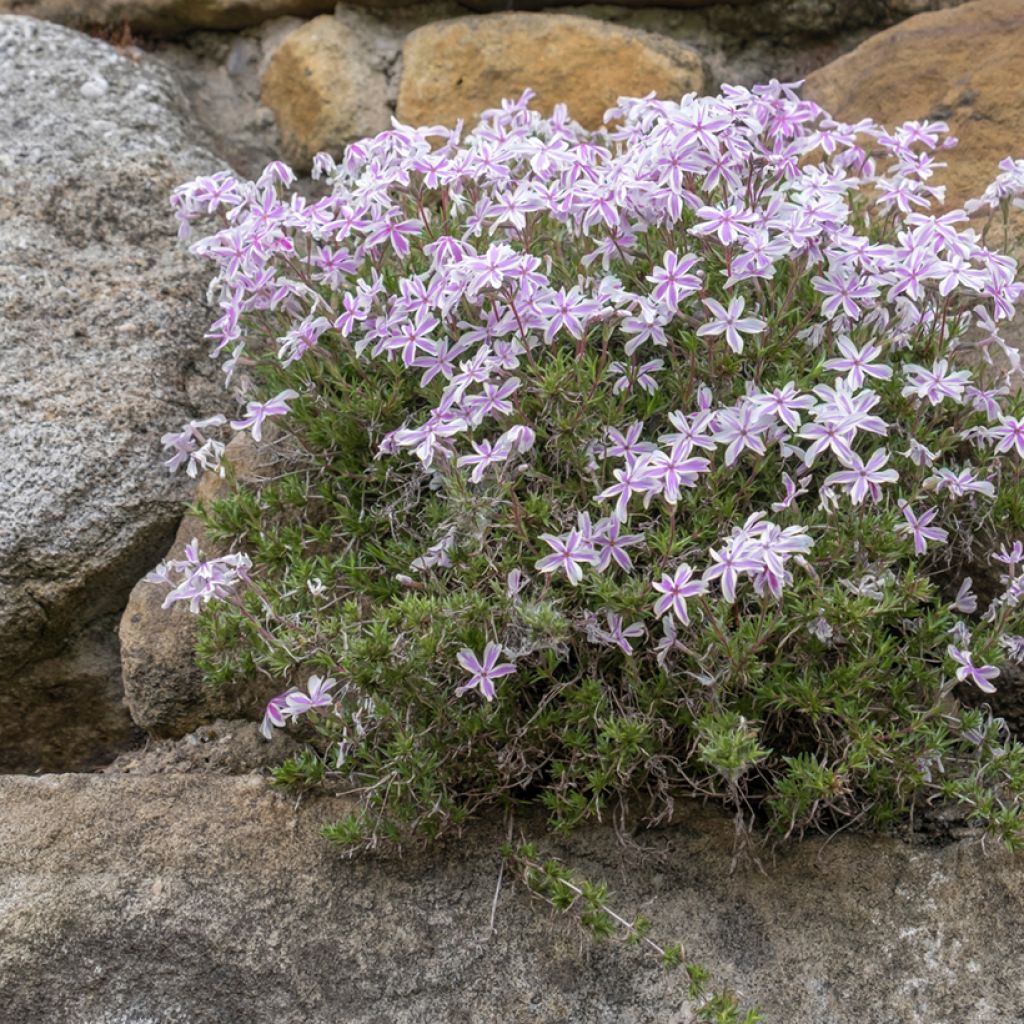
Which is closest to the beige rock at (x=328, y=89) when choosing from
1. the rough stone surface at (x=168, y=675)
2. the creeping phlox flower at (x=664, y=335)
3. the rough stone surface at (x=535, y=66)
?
the rough stone surface at (x=535, y=66)

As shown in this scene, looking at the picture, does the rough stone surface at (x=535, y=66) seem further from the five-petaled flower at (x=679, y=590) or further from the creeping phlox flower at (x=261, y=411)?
the five-petaled flower at (x=679, y=590)

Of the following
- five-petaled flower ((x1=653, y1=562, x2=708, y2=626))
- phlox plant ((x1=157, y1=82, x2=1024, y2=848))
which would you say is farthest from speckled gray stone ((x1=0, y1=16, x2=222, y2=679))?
five-petaled flower ((x1=653, y1=562, x2=708, y2=626))

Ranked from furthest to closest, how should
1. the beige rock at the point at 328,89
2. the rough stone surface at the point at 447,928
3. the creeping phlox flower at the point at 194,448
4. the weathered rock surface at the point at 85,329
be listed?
the beige rock at the point at 328,89 → the weathered rock surface at the point at 85,329 → the creeping phlox flower at the point at 194,448 → the rough stone surface at the point at 447,928

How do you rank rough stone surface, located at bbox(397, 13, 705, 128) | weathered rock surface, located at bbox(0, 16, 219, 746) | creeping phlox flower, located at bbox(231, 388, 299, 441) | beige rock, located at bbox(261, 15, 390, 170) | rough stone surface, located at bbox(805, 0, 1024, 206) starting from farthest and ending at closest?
1. beige rock, located at bbox(261, 15, 390, 170)
2. rough stone surface, located at bbox(397, 13, 705, 128)
3. rough stone surface, located at bbox(805, 0, 1024, 206)
4. weathered rock surface, located at bbox(0, 16, 219, 746)
5. creeping phlox flower, located at bbox(231, 388, 299, 441)

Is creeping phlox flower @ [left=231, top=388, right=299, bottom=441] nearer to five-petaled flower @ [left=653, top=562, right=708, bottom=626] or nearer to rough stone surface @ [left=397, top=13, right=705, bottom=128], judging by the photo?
five-petaled flower @ [left=653, top=562, right=708, bottom=626]

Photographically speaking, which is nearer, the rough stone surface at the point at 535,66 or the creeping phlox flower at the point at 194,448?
the creeping phlox flower at the point at 194,448

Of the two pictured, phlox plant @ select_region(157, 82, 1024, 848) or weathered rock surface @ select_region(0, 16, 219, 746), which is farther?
weathered rock surface @ select_region(0, 16, 219, 746)

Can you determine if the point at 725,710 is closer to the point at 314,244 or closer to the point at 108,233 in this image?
the point at 314,244

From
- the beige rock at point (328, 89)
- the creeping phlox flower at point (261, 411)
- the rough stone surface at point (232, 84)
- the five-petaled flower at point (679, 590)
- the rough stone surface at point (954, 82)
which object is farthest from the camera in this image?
the rough stone surface at point (232, 84)
